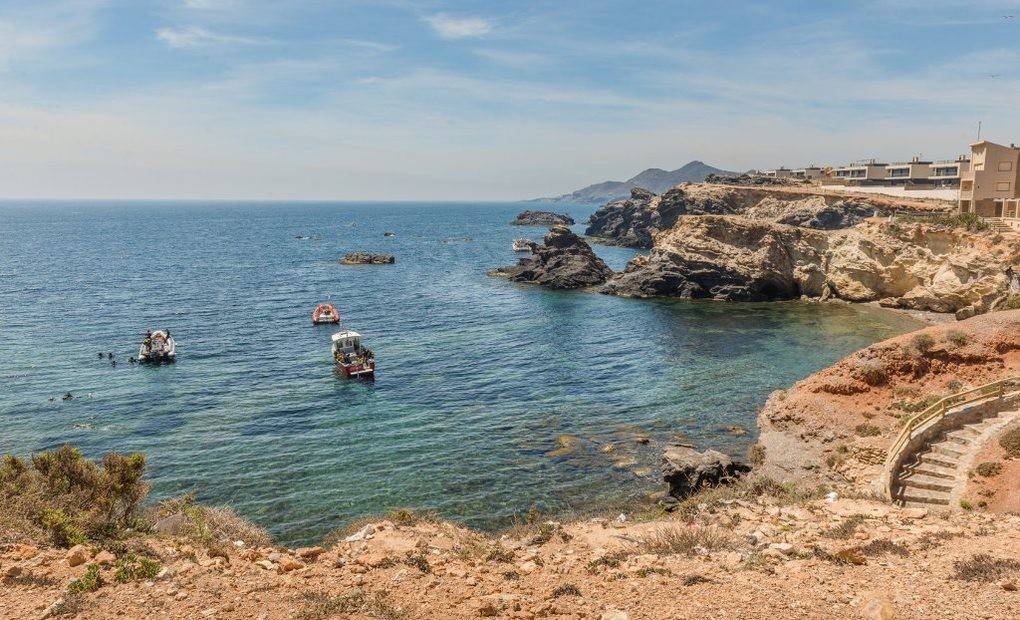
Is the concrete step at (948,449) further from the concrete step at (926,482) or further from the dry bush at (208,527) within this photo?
the dry bush at (208,527)

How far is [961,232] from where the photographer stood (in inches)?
2280

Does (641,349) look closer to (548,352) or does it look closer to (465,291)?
(548,352)

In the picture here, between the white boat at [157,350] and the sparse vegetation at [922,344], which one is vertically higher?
the sparse vegetation at [922,344]

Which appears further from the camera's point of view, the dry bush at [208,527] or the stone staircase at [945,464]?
the stone staircase at [945,464]

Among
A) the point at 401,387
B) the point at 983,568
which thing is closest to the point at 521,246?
the point at 401,387

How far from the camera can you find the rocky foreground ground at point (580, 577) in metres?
11.5

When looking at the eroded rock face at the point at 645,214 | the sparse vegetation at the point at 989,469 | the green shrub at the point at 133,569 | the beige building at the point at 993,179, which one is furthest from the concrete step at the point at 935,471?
the eroded rock face at the point at 645,214

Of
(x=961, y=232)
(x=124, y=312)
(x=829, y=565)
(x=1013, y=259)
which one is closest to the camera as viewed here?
(x=829, y=565)

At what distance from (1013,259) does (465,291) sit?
5464 centimetres

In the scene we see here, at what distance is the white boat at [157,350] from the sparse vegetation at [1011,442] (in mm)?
47083

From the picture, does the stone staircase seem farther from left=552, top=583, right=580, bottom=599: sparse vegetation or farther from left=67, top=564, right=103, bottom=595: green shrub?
Answer: left=67, top=564, right=103, bottom=595: green shrub

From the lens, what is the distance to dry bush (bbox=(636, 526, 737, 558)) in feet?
50.1

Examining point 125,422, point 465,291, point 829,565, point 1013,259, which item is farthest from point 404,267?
point 829,565

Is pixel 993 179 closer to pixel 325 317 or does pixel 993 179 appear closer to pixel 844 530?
pixel 844 530
